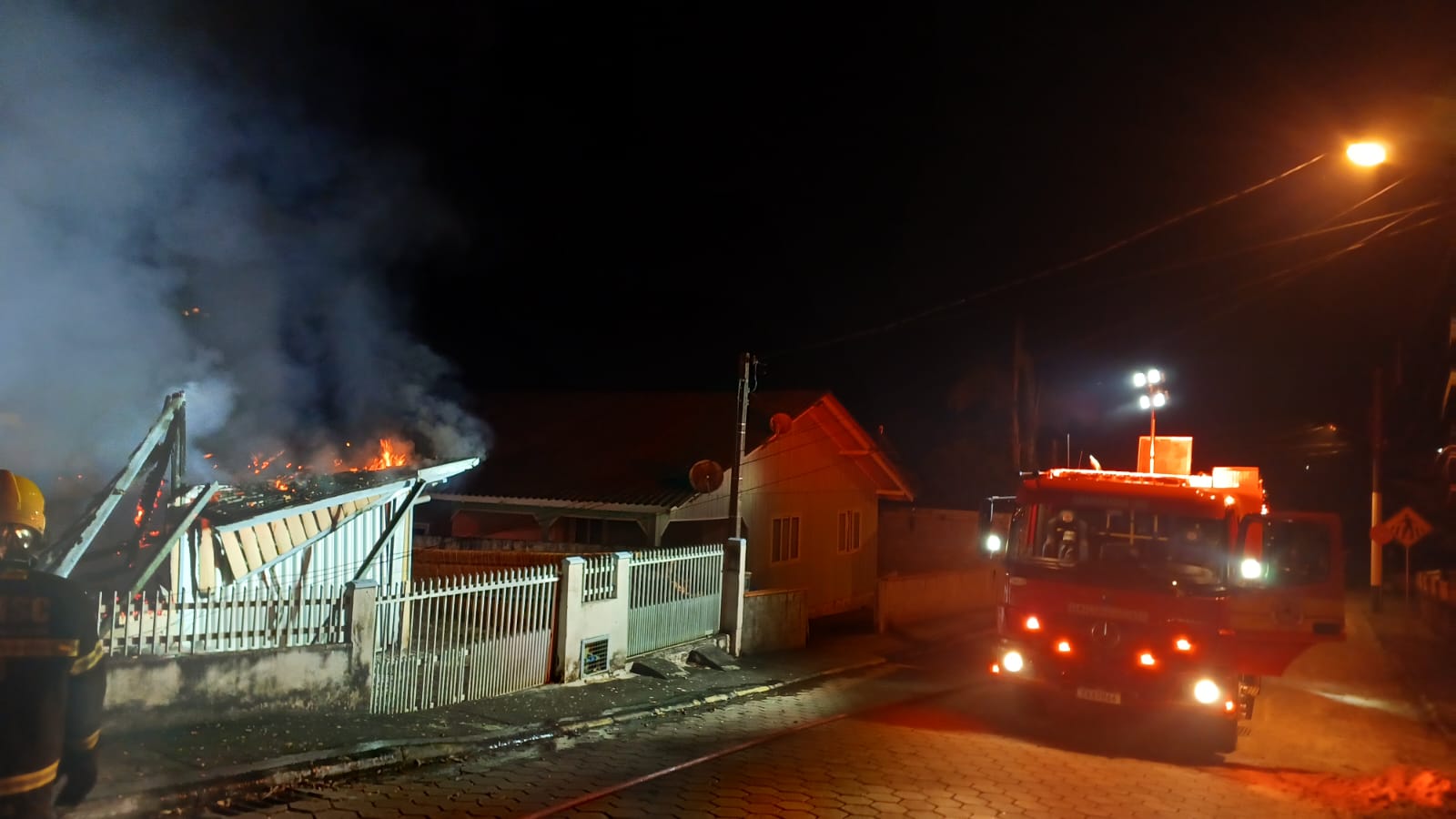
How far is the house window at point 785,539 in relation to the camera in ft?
66.1

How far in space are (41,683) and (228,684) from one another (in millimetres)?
5039

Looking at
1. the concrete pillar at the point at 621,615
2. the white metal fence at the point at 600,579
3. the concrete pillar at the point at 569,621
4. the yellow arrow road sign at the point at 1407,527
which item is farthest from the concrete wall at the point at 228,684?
the yellow arrow road sign at the point at 1407,527

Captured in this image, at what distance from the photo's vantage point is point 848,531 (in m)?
23.4

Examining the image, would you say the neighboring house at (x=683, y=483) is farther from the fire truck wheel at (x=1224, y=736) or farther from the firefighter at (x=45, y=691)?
the firefighter at (x=45, y=691)

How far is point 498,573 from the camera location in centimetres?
1053

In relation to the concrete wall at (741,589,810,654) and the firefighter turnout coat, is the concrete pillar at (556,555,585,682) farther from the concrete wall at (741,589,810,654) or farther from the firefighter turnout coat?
the firefighter turnout coat

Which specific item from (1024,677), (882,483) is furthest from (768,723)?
(882,483)

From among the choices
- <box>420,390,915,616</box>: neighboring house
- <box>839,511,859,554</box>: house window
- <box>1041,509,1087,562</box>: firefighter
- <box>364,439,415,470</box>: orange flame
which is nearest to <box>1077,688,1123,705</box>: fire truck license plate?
<box>1041,509,1087,562</box>: firefighter

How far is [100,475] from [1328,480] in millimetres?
47597

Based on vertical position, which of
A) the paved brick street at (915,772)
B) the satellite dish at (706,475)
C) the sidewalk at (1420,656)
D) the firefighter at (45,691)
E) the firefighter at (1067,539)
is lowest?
the sidewalk at (1420,656)

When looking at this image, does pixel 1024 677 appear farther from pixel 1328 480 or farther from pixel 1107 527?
pixel 1328 480

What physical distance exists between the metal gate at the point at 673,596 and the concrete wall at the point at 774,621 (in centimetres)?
69

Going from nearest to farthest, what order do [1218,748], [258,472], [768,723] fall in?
[1218,748]
[768,723]
[258,472]

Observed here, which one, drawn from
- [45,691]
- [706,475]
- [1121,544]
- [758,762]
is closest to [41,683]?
[45,691]
